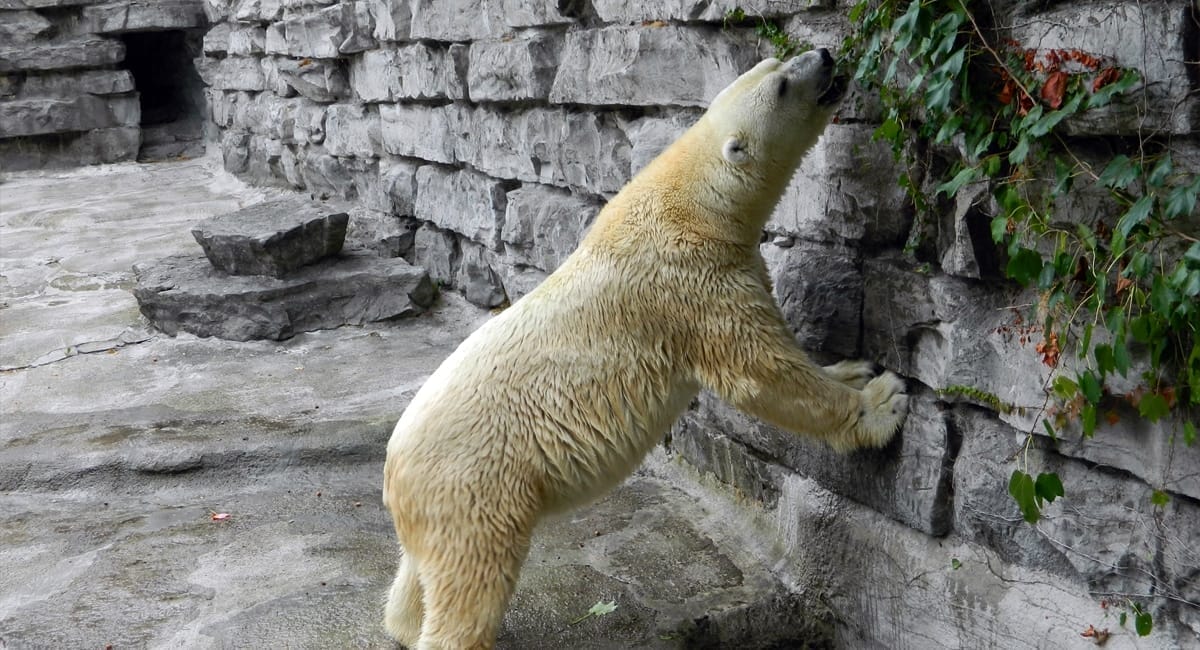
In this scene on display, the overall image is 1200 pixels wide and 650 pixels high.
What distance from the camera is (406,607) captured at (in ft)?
10.6

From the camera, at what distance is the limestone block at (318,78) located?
25.4 feet

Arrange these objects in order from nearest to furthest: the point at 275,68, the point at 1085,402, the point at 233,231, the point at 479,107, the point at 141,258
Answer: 1. the point at 1085,402
2. the point at 479,107
3. the point at 233,231
4. the point at 141,258
5. the point at 275,68

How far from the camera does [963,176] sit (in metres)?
2.50

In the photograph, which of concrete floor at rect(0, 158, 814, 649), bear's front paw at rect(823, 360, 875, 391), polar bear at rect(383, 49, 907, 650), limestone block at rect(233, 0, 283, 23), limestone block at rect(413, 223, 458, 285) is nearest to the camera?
polar bear at rect(383, 49, 907, 650)

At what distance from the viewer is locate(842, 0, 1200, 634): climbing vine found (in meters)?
2.19

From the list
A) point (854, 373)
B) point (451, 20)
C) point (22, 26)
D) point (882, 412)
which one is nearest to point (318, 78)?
point (451, 20)

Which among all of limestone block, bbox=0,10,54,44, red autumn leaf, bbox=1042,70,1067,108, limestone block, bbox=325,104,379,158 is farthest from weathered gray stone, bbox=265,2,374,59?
red autumn leaf, bbox=1042,70,1067,108

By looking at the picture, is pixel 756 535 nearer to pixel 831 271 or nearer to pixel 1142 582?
pixel 831 271

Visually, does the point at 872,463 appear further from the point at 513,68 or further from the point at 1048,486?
the point at 513,68

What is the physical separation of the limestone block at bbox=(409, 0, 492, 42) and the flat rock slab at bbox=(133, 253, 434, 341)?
1394 millimetres

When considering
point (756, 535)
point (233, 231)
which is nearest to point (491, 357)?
point (756, 535)

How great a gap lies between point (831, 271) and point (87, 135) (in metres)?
10.7

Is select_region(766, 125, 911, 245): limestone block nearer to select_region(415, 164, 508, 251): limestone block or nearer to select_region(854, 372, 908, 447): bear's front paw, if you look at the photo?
select_region(854, 372, 908, 447): bear's front paw

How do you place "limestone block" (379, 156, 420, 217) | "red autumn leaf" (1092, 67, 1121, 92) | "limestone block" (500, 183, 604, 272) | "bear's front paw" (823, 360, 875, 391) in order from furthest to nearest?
"limestone block" (379, 156, 420, 217) → "limestone block" (500, 183, 604, 272) → "bear's front paw" (823, 360, 875, 391) → "red autumn leaf" (1092, 67, 1121, 92)
